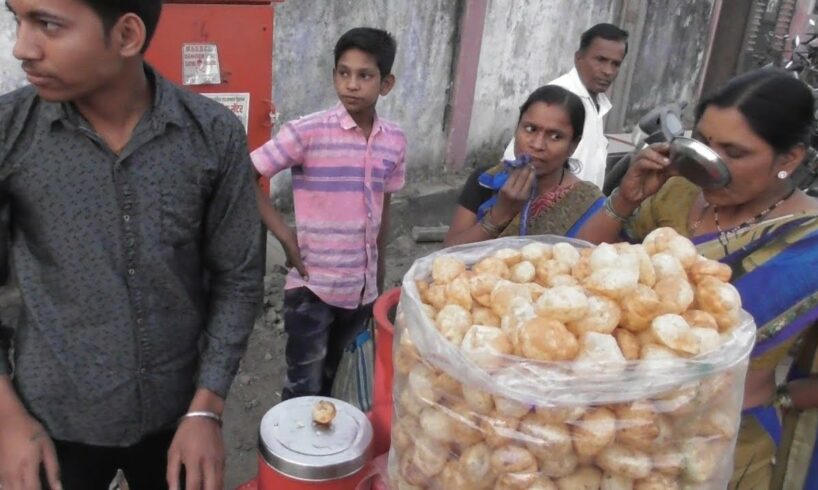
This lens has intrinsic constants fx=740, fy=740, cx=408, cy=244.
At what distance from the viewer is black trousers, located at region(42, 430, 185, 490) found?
1553 mm

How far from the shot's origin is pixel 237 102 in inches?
132

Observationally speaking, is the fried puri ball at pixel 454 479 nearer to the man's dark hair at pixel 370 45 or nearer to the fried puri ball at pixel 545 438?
the fried puri ball at pixel 545 438

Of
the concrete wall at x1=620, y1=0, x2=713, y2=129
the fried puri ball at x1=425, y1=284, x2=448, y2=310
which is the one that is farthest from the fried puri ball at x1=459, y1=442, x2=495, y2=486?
the concrete wall at x1=620, y1=0, x2=713, y2=129

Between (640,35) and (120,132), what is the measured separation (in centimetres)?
720

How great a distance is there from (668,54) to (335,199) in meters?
6.69

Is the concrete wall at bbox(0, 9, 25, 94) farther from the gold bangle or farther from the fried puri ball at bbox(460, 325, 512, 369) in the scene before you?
the fried puri ball at bbox(460, 325, 512, 369)

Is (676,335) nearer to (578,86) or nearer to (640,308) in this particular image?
(640,308)

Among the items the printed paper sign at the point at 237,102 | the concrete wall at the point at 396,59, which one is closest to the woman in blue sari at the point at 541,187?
the printed paper sign at the point at 237,102

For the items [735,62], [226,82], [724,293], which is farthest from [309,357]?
[735,62]

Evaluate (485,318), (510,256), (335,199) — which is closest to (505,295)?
(485,318)

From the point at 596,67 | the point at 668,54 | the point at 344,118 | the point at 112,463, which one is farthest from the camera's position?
the point at 668,54

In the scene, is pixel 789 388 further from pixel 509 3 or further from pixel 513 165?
pixel 509 3

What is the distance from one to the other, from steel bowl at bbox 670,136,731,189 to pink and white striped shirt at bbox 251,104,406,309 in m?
1.38

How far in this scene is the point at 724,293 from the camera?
3.58 ft
